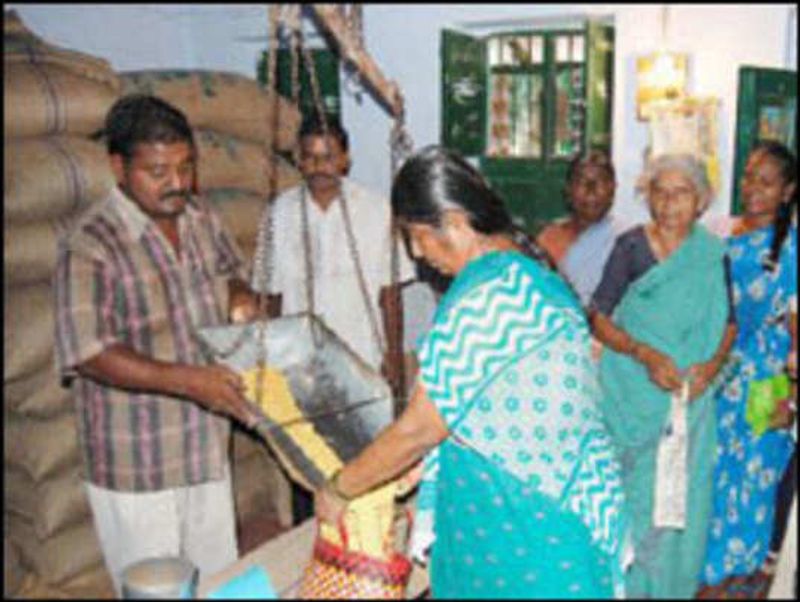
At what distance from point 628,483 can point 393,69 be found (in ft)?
11.6

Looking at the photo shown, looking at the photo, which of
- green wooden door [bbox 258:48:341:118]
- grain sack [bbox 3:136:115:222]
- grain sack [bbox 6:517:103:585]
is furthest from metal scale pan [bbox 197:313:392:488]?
green wooden door [bbox 258:48:341:118]

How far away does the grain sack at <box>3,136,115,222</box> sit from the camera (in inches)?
122

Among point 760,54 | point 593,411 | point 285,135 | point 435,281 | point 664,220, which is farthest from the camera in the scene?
point 760,54

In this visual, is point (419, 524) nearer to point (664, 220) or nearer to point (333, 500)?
point (333, 500)

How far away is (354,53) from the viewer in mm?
1870

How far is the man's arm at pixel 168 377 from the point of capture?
222 centimetres

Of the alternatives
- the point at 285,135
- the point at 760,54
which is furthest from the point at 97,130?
the point at 760,54

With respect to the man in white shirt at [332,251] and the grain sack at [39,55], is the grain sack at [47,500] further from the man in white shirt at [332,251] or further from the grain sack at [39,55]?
the grain sack at [39,55]

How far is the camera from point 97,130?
3.38m

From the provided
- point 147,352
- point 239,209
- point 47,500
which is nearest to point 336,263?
point 239,209

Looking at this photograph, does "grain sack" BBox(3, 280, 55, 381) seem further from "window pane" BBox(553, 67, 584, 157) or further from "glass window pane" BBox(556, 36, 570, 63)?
"glass window pane" BBox(556, 36, 570, 63)

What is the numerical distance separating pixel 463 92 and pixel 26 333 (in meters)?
3.21

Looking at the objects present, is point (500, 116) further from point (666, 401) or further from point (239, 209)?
point (666, 401)

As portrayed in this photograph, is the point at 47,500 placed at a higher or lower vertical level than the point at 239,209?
lower
